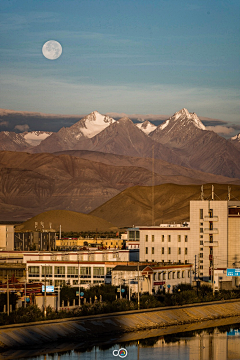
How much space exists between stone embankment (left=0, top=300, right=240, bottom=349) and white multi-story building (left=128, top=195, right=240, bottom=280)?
3432 cm

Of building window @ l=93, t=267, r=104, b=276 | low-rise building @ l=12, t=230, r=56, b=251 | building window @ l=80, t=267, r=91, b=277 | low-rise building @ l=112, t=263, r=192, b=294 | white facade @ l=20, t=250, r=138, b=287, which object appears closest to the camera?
low-rise building @ l=112, t=263, r=192, b=294

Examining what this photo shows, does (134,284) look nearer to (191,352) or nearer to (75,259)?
(75,259)

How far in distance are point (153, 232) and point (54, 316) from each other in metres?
59.5

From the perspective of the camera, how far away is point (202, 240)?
124m

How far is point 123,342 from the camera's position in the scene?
6562 cm

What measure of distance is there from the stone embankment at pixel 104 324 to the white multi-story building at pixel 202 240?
113ft

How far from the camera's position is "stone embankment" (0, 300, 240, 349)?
60781 mm

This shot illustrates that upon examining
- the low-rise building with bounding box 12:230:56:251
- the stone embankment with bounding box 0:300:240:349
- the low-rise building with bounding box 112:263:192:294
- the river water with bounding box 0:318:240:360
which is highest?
the low-rise building with bounding box 12:230:56:251

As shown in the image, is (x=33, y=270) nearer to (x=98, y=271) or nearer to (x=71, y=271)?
(x=71, y=271)

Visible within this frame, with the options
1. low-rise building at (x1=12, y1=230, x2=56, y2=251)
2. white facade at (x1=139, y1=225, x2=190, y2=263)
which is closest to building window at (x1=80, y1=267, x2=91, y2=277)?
white facade at (x1=139, y1=225, x2=190, y2=263)

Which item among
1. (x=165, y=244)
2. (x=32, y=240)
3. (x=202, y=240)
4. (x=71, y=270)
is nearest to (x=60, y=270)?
(x=71, y=270)

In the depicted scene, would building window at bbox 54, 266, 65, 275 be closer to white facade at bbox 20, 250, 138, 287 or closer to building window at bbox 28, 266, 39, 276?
white facade at bbox 20, 250, 138, 287

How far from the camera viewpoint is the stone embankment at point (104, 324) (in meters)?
60.8

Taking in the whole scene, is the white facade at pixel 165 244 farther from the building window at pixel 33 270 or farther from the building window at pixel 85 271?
the building window at pixel 33 270
